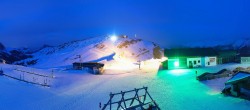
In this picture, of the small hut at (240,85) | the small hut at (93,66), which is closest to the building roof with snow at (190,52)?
the small hut at (93,66)

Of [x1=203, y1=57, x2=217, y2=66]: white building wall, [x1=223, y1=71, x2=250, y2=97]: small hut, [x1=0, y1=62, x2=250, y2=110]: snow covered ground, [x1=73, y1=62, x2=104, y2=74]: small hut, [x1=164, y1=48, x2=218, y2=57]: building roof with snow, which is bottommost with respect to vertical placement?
[x1=0, y1=62, x2=250, y2=110]: snow covered ground

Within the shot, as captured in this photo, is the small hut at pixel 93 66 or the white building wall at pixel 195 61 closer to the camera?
the small hut at pixel 93 66

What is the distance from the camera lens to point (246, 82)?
90.8 ft

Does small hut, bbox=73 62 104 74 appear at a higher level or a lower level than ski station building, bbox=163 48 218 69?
lower

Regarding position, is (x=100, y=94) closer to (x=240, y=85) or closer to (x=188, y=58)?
(x=240, y=85)

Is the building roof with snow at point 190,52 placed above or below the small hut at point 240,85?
A: above

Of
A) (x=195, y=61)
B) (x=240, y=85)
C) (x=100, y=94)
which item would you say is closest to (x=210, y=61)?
(x=195, y=61)

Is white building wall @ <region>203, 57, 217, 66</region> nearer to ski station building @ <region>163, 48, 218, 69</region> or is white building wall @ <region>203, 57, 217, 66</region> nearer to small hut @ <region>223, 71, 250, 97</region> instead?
ski station building @ <region>163, 48, 218, 69</region>

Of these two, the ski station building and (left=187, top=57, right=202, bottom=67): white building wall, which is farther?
(left=187, top=57, right=202, bottom=67): white building wall

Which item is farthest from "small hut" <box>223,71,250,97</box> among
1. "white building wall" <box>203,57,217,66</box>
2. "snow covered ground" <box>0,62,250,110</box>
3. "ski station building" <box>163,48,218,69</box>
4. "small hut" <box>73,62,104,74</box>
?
"white building wall" <box>203,57,217,66</box>

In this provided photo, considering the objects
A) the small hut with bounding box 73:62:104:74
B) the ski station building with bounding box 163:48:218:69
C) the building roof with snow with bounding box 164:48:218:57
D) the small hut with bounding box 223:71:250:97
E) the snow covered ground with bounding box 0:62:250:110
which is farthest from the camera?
the building roof with snow with bounding box 164:48:218:57

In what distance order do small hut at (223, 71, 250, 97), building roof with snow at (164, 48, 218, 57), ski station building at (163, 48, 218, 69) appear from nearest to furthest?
small hut at (223, 71, 250, 97), ski station building at (163, 48, 218, 69), building roof with snow at (164, 48, 218, 57)

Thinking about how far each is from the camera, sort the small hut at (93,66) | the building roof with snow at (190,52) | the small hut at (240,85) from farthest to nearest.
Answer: the building roof with snow at (190,52) < the small hut at (93,66) < the small hut at (240,85)

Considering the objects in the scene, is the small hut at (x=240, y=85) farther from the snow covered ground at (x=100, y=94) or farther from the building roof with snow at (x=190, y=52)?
the building roof with snow at (x=190, y=52)
